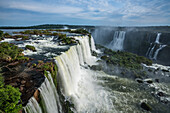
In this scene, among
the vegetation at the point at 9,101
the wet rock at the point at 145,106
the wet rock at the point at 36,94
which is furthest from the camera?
the wet rock at the point at 145,106

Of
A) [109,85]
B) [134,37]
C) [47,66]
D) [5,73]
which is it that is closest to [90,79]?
[109,85]

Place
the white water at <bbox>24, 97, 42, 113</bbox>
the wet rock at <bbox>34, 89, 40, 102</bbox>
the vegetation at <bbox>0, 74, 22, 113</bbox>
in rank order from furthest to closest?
the wet rock at <bbox>34, 89, 40, 102</bbox>
the white water at <bbox>24, 97, 42, 113</bbox>
the vegetation at <bbox>0, 74, 22, 113</bbox>

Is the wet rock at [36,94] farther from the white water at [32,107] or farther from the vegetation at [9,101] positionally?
the vegetation at [9,101]

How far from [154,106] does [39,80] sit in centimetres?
1169

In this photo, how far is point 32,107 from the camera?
556 cm

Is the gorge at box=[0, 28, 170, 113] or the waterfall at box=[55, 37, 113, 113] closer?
the gorge at box=[0, 28, 170, 113]

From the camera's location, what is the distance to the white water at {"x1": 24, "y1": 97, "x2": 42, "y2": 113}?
5.24m

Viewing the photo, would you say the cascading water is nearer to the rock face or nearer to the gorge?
the gorge

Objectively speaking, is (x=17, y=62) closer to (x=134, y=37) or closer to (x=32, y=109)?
(x=32, y=109)

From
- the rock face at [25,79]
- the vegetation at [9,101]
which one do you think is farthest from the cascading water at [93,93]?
the vegetation at [9,101]

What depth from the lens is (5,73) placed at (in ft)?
27.0

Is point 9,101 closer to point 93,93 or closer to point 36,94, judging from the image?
point 36,94

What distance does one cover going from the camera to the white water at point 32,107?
5240 mm

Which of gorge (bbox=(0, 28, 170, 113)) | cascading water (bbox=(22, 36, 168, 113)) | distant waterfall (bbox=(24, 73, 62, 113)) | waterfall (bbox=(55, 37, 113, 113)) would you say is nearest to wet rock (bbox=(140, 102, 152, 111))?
gorge (bbox=(0, 28, 170, 113))
